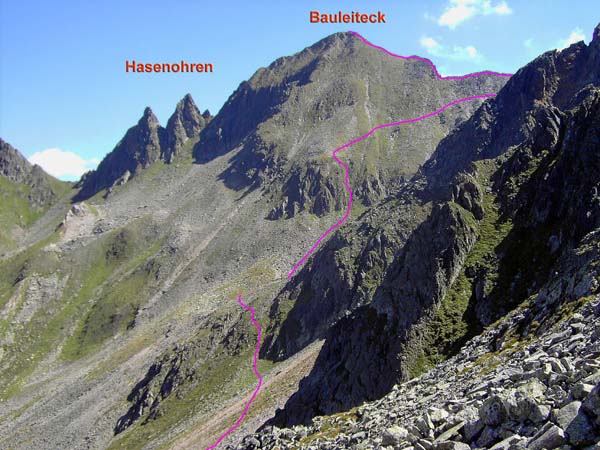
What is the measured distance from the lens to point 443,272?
59531mm

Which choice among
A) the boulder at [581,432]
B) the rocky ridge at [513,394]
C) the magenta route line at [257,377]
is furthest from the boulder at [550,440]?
the magenta route line at [257,377]

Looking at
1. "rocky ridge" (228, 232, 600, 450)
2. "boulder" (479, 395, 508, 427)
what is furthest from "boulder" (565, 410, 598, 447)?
"boulder" (479, 395, 508, 427)

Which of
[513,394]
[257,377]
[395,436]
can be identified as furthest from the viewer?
[257,377]

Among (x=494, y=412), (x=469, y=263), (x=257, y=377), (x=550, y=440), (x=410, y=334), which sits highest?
(x=550, y=440)

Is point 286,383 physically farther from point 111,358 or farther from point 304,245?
point 304,245

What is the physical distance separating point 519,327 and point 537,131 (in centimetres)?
4650

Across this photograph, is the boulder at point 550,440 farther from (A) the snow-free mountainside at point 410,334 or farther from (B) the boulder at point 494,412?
(B) the boulder at point 494,412

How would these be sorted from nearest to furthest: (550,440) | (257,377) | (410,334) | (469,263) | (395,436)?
1. (550,440)
2. (395,436)
3. (410,334)
4. (469,263)
5. (257,377)

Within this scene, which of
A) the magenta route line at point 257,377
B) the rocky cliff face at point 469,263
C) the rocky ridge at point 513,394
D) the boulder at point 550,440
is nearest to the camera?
the boulder at point 550,440

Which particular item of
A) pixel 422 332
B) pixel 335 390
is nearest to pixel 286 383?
pixel 335 390

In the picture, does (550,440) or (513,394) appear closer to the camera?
(550,440)

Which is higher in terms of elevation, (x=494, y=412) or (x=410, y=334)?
(x=494, y=412)

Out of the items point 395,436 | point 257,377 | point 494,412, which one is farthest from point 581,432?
point 257,377

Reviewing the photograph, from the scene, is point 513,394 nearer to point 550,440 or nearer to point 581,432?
point 550,440
